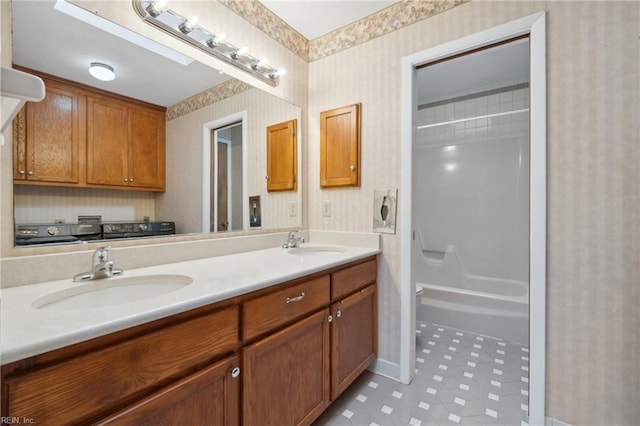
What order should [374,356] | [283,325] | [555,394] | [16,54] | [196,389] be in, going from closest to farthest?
[196,389] < [16,54] < [283,325] < [555,394] < [374,356]

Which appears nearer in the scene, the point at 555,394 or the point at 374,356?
the point at 555,394

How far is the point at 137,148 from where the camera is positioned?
1258mm

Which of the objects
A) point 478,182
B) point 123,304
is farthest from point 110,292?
point 478,182

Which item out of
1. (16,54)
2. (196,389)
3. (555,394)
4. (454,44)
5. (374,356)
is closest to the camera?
(196,389)

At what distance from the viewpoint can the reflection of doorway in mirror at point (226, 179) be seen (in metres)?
1.60

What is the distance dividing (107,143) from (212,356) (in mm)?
968

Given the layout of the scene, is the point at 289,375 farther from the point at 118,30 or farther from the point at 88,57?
the point at 118,30

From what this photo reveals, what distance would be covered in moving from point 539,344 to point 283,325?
1.26 meters

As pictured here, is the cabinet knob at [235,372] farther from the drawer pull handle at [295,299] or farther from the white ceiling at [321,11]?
the white ceiling at [321,11]

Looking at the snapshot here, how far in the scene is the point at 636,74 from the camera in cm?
119

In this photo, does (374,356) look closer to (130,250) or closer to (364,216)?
(364,216)

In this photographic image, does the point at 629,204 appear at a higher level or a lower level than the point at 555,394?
higher

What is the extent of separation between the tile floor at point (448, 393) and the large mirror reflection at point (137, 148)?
1224mm

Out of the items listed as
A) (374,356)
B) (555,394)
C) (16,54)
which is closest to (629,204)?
(555,394)
